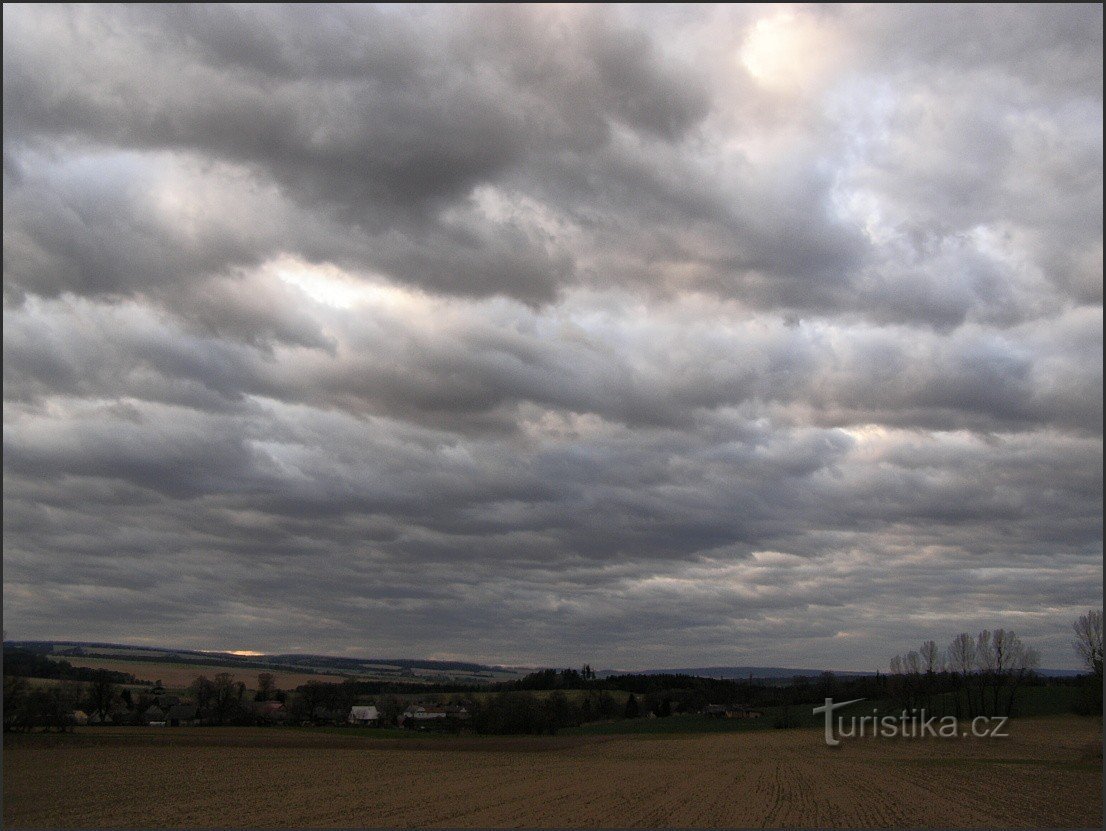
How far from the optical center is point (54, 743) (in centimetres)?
7494

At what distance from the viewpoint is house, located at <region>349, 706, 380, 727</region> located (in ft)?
433

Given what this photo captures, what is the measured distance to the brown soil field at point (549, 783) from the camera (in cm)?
3691

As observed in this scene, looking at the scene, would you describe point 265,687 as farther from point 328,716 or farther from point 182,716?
point 182,716

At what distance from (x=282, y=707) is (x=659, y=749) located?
67.3m

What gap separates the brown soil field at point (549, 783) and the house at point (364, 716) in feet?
139

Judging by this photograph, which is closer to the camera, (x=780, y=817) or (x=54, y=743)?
(x=780, y=817)

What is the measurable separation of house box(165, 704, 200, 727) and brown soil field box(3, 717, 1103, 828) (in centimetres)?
2877

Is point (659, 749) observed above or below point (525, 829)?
below

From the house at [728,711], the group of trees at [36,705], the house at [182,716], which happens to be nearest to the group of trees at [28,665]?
the group of trees at [36,705]

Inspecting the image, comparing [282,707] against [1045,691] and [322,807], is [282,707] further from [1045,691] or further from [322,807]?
[1045,691]

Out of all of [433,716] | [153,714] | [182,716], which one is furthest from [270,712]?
[433,716]

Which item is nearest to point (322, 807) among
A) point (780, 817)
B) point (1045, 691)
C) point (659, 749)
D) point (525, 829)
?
point (525, 829)

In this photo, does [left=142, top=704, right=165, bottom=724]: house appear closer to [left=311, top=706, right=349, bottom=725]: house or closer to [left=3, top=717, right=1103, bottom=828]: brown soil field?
[left=311, top=706, right=349, bottom=725]: house

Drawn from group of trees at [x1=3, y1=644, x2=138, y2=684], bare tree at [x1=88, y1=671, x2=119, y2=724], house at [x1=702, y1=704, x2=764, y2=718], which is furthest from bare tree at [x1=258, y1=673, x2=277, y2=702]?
house at [x1=702, y1=704, x2=764, y2=718]
